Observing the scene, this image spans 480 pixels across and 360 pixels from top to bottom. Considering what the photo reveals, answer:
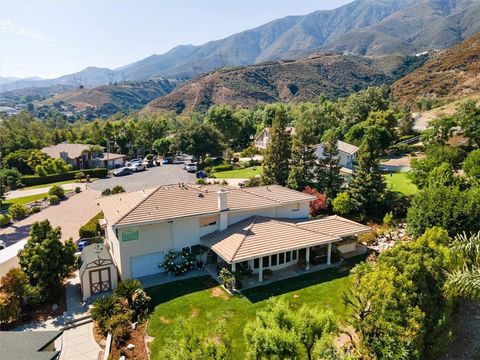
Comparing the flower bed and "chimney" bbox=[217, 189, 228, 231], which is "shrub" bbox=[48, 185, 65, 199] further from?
"chimney" bbox=[217, 189, 228, 231]

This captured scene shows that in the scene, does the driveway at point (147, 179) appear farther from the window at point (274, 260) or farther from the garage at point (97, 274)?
the window at point (274, 260)

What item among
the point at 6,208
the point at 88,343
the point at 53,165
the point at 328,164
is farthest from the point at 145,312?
the point at 53,165

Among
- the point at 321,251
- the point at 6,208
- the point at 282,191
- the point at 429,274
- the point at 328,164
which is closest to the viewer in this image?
the point at 429,274

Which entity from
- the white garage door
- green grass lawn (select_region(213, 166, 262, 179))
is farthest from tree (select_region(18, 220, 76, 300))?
green grass lawn (select_region(213, 166, 262, 179))

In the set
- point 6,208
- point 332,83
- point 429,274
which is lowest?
point 6,208

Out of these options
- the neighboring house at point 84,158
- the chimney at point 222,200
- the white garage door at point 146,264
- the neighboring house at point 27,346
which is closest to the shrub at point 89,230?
the white garage door at point 146,264

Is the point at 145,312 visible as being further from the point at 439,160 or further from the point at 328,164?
the point at 439,160
